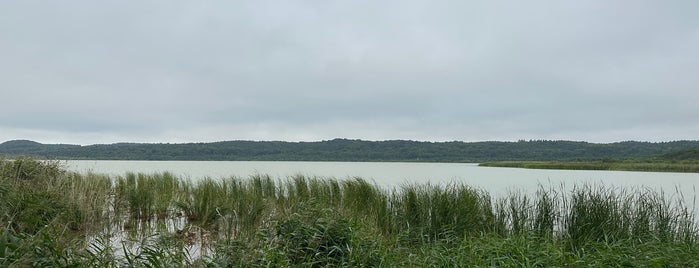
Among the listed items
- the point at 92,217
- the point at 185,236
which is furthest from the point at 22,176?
the point at 185,236

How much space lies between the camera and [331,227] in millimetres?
4910

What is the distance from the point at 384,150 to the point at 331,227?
75.4 metres

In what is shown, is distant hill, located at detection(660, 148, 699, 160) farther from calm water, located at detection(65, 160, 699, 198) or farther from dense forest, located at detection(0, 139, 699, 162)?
calm water, located at detection(65, 160, 699, 198)

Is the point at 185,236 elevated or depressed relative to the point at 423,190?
depressed

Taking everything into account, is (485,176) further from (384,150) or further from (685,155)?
(384,150)

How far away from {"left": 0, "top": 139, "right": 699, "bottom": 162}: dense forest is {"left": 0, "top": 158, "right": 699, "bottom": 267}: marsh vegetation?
6109 cm

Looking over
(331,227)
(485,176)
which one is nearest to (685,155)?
(485,176)

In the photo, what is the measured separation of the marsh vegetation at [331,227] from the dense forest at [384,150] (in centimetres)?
6109

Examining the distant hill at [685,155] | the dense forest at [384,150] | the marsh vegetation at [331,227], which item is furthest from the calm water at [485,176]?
the dense forest at [384,150]

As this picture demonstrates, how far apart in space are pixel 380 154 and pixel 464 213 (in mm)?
70986

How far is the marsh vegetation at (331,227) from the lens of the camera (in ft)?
Answer: 13.9

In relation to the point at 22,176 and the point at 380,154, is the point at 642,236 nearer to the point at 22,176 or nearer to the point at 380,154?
the point at 22,176

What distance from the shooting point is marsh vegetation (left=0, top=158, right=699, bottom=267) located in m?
4.25

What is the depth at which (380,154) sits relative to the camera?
7831cm
